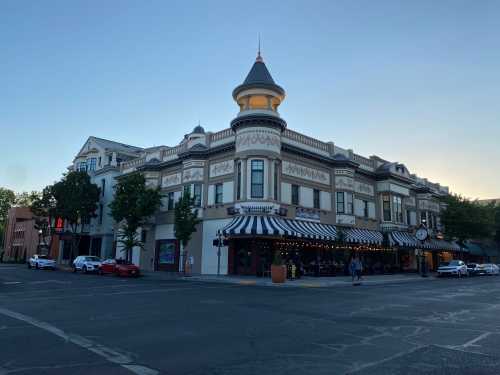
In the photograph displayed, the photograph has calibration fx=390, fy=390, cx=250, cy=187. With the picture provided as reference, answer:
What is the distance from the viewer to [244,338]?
8.17 m

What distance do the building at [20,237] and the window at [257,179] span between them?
44.8 metres

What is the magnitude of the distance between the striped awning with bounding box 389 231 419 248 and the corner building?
16 centimetres

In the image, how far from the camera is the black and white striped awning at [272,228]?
2753cm

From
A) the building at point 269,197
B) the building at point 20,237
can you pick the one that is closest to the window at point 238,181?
the building at point 269,197

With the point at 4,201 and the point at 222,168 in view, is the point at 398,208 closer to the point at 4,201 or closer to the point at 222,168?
the point at 222,168

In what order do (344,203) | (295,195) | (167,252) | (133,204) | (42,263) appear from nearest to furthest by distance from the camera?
(295,195) < (133,204) < (344,203) < (167,252) < (42,263)

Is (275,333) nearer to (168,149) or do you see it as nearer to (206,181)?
(206,181)

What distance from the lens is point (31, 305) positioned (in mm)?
13266

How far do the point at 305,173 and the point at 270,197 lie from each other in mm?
5713

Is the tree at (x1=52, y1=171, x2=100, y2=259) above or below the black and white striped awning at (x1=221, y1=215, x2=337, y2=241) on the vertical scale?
above

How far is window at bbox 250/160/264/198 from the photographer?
30459 mm

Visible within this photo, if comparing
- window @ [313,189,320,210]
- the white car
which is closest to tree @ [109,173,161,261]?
the white car

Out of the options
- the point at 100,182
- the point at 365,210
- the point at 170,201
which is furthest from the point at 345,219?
the point at 100,182

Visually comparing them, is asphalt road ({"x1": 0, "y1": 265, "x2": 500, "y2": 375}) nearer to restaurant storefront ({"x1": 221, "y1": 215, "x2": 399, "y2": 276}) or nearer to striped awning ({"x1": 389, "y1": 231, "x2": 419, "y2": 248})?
restaurant storefront ({"x1": 221, "y1": 215, "x2": 399, "y2": 276})
